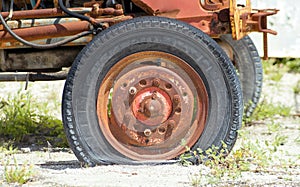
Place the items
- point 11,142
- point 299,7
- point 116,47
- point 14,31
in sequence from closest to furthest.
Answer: point 116,47, point 14,31, point 11,142, point 299,7

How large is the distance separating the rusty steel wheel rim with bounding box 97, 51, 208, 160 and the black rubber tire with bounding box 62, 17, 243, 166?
0.09m

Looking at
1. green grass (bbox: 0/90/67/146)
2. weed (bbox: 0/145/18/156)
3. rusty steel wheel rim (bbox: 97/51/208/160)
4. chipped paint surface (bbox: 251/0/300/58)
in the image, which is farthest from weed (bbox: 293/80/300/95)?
rusty steel wheel rim (bbox: 97/51/208/160)

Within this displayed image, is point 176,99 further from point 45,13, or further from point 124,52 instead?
point 45,13

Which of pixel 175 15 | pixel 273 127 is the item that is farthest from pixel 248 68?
pixel 175 15

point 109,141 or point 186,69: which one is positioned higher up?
point 186,69

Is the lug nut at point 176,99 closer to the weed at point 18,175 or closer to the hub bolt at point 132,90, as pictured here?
the hub bolt at point 132,90

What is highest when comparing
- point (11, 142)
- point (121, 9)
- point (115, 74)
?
point (121, 9)

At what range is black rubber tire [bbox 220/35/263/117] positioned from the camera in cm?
819

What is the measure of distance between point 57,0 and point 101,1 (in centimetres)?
35

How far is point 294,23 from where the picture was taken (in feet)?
36.1

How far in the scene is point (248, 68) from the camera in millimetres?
8297

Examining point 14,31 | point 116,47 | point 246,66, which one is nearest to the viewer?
point 116,47

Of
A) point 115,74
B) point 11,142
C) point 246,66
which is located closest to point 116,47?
point 115,74

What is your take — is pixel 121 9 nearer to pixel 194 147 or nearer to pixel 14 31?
pixel 14 31
